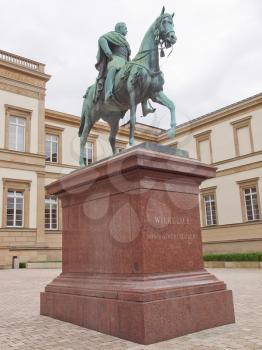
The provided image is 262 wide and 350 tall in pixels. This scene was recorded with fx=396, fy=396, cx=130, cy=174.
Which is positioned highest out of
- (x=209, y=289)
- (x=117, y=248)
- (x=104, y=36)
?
(x=104, y=36)

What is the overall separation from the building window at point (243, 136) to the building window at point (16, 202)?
48.6 ft

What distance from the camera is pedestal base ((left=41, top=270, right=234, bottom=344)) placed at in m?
4.33

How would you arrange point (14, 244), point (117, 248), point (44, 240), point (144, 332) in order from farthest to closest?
point (44, 240), point (14, 244), point (117, 248), point (144, 332)

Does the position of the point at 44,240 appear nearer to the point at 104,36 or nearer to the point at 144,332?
the point at 104,36

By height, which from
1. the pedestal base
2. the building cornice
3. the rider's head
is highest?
the building cornice

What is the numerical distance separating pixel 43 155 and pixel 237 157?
Result: 44.5 feet

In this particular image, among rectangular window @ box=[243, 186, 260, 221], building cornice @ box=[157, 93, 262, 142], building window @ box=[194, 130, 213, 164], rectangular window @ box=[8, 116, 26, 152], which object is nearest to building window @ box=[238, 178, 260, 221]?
rectangular window @ box=[243, 186, 260, 221]

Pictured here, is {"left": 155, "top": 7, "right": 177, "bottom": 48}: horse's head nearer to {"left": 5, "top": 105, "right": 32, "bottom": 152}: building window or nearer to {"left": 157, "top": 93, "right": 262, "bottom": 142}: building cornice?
{"left": 5, "top": 105, "right": 32, "bottom": 152}: building window

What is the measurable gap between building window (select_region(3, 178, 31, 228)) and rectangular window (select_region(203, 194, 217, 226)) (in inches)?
513

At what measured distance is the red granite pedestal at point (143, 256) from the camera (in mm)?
4500

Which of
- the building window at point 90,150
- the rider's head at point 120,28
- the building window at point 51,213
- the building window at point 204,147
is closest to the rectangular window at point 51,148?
the building window at point 90,150

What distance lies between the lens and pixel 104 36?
22.6ft

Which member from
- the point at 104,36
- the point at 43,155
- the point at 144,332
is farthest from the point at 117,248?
the point at 43,155

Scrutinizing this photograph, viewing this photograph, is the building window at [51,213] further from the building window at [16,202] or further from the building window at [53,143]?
the building window at [53,143]
